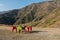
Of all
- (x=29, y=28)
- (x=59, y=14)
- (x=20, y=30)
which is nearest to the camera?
(x=20, y=30)

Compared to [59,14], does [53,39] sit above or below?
below

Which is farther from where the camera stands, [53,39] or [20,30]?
[20,30]

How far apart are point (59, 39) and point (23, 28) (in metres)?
9.89

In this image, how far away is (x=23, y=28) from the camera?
2927 centimetres

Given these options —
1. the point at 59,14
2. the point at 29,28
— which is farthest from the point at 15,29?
the point at 59,14

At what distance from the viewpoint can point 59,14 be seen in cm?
9794

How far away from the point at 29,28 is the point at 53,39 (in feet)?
36.4

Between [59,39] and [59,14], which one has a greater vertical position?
[59,14]

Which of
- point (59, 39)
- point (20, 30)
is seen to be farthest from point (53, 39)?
point (20, 30)

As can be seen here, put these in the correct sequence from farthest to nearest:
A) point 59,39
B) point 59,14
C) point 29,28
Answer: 1. point 59,14
2. point 29,28
3. point 59,39

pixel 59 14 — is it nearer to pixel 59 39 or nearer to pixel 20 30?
pixel 20 30

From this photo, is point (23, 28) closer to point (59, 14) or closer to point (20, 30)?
point (20, 30)

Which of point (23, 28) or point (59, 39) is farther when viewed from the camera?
point (23, 28)

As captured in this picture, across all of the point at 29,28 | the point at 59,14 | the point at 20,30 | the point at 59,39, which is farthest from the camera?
the point at 59,14
